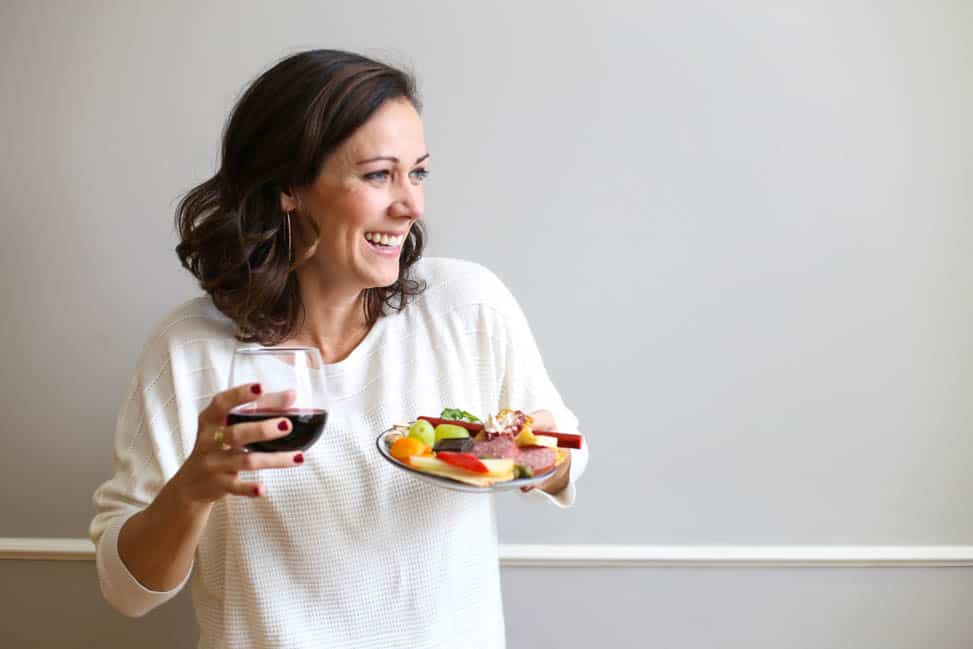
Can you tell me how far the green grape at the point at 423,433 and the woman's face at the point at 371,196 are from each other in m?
0.31

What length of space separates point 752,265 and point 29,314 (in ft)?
5.10

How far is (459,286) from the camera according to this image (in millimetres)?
1661

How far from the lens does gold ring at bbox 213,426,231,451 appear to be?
1.04 metres

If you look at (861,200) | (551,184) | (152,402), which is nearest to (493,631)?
(152,402)

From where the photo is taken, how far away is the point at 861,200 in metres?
1.92

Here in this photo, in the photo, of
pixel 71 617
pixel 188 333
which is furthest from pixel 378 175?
pixel 71 617

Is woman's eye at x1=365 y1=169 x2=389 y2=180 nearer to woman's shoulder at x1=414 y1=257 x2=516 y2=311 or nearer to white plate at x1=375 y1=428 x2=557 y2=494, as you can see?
woman's shoulder at x1=414 y1=257 x2=516 y2=311

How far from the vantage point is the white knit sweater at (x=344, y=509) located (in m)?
1.46

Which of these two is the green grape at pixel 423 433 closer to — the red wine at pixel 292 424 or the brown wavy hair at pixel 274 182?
the red wine at pixel 292 424

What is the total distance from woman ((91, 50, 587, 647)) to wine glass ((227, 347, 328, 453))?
0.39 metres

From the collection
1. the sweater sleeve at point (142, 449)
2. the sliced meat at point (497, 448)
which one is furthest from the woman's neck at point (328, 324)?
the sliced meat at point (497, 448)

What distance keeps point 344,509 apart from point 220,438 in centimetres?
45

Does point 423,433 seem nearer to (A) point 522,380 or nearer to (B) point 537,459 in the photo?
(B) point 537,459

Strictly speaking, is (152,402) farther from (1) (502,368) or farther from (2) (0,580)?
(2) (0,580)
